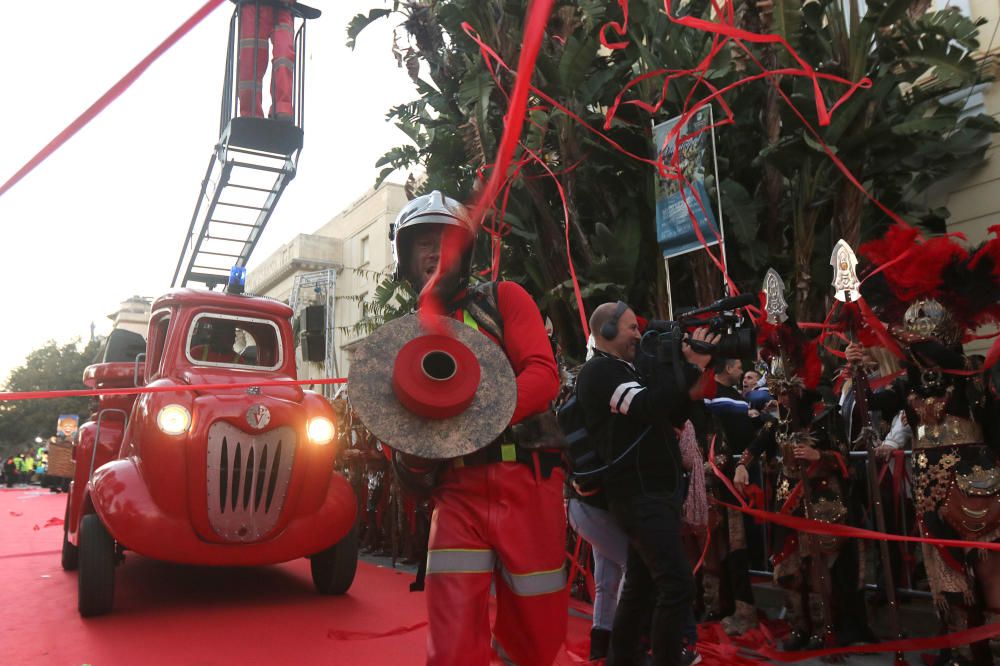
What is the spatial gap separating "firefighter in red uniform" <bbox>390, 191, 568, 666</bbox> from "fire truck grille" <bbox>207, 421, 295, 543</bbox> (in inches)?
136

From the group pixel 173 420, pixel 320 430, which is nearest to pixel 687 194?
pixel 320 430

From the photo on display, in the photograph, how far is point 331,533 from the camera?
6008 mm

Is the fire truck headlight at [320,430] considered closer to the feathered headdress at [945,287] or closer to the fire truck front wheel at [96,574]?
the fire truck front wheel at [96,574]

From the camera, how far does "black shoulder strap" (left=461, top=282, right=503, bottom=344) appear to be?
2699mm

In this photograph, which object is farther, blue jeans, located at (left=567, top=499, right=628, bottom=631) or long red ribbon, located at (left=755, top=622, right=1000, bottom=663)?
blue jeans, located at (left=567, top=499, right=628, bottom=631)

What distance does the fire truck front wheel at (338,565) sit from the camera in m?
6.20

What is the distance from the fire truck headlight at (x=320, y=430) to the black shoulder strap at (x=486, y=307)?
3.53 m

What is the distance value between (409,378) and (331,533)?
4.07 metres

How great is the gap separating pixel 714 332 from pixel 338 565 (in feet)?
13.6

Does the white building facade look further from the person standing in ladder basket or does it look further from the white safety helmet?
the white safety helmet

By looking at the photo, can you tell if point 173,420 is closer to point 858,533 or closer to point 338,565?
point 338,565

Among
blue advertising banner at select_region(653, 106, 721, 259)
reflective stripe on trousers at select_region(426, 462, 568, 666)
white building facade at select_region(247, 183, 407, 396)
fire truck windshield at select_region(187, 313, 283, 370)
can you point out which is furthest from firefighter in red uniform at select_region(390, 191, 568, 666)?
white building facade at select_region(247, 183, 407, 396)

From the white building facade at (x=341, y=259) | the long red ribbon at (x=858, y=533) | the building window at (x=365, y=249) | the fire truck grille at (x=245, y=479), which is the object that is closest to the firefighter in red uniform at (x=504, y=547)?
the long red ribbon at (x=858, y=533)

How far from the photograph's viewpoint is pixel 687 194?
774 cm
